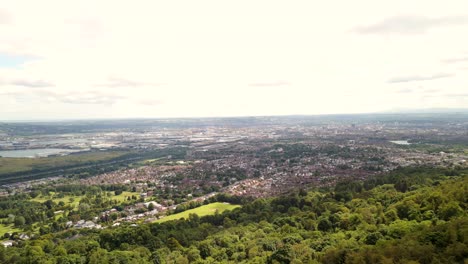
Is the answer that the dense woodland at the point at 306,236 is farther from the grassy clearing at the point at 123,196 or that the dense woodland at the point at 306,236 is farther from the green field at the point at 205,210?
the grassy clearing at the point at 123,196

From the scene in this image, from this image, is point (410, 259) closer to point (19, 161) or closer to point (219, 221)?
point (219, 221)

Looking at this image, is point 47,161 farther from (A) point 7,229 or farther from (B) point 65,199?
(A) point 7,229

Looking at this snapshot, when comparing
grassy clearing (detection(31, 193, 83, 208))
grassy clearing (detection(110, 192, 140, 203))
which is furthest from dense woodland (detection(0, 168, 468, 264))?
grassy clearing (detection(31, 193, 83, 208))

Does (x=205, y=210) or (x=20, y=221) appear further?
(x=205, y=210)

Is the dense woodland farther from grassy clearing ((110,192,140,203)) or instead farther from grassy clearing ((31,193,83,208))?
grassy clearing ((31,193,83,208))

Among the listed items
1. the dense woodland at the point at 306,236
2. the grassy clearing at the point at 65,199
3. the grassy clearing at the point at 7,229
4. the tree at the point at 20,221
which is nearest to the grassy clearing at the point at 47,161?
the grassy clearing at the point at 65,199

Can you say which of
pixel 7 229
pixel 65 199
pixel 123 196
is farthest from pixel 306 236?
pixel 65 199
